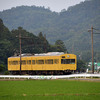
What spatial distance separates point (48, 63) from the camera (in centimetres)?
5159

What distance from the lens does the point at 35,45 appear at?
11362 cm

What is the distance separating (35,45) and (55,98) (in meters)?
94.8

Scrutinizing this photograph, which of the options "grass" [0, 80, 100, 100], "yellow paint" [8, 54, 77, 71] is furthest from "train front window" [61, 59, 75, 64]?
"grass" [0, 80, 100, 100]

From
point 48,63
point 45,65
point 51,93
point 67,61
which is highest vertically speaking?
point 67,61

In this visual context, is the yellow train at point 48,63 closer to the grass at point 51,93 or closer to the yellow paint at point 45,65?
the yellow paint at point 45,65

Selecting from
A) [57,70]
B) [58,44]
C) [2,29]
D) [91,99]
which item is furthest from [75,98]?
[58,44]

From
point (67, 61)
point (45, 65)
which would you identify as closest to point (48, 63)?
point (45, 65)

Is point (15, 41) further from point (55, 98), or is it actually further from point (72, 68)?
point (55, 98)

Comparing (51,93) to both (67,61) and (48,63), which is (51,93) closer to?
(67,61)

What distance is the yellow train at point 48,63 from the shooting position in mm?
50209

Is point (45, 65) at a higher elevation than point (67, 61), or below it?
below

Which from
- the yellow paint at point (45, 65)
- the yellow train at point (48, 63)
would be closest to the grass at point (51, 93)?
the yellow paint at point (45, 65)

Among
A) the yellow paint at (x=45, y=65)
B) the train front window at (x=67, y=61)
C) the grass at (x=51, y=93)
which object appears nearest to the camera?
the grass at (x=51, y=93)

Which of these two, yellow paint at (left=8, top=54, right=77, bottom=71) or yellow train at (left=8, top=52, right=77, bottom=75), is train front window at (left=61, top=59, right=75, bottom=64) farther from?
yellow paint at (left=8, top=54, right=77, bottom=71)
